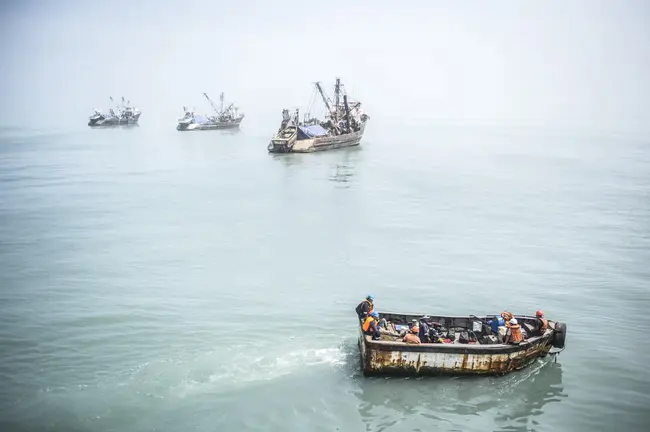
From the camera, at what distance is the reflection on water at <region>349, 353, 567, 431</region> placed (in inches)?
699

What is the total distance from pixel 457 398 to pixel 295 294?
11.4 m

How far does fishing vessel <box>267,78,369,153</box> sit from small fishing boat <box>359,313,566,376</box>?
68891 mm

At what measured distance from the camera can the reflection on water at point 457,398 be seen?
1775 centimetres

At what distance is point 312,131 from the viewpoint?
89.8 metres

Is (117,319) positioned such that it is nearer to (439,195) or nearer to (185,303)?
(185,303)

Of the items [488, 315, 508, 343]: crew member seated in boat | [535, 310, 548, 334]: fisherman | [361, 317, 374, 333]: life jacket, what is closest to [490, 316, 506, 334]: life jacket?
[488, 315, 508, 343]: crew member seated in boat

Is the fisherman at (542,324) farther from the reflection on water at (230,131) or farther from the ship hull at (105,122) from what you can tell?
the ship hull at (105,122)

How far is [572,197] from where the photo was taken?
5550 cm

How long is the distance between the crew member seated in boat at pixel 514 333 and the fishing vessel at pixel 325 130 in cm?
7021

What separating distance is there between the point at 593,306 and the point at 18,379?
26.9 m

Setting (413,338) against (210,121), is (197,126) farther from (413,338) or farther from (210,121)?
(413,338)

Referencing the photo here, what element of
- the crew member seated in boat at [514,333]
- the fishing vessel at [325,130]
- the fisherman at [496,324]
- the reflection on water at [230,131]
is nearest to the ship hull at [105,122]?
the reflection on water at [230,131]

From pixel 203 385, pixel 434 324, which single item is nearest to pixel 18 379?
pixel 203 385

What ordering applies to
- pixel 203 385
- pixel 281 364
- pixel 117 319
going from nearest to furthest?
1. pixel 203 385
2. pixel 281 364
3. pixel 117 319
